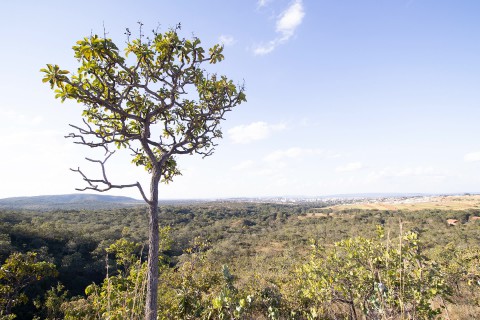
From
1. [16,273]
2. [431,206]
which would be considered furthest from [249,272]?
[431,206]

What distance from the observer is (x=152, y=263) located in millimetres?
4324

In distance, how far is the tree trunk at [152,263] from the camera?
423 cm

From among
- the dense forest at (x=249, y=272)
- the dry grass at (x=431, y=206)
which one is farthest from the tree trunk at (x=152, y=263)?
the dry grass at (x=431, y=206)

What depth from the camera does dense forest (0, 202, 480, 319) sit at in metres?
4.46

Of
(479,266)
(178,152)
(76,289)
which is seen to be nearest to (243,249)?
(76,289)

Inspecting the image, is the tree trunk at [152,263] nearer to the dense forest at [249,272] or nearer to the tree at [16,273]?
the dense forest at [249,272]

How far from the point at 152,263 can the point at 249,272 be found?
17.9 m

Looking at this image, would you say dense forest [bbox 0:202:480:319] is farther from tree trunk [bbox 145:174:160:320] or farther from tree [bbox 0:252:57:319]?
tree trunk [bbox 145:174:160:320]

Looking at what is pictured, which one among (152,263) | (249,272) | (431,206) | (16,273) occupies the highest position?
(152,263)

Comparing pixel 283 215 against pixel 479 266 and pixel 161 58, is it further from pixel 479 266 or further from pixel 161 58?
pixel 161 58

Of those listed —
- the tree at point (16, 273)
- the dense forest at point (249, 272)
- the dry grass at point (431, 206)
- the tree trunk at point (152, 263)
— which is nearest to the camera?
the tree trunk at point (152, 263)

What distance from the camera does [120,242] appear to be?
9.20 m

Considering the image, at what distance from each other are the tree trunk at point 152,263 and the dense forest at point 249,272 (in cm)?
18

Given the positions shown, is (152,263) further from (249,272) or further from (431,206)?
(431,206)
